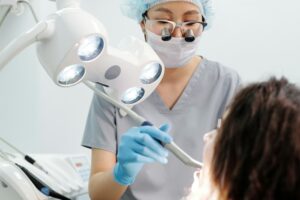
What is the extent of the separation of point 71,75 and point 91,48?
0.07 metres

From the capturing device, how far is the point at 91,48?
0.80 metres

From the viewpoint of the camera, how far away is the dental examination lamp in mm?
774

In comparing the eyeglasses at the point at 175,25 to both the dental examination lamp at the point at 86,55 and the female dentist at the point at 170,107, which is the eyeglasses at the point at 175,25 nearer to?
the female dentist at the point at 170,107

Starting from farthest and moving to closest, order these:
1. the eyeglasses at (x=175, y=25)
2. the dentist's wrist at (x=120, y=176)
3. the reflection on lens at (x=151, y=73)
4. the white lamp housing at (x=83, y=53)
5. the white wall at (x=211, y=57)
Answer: the white wall at (x=211, y=57)
the eyeglasses at (x=175, y=25)
the dentist's wrist at (x=120, y=176)
the reflection on lens at (x=151, y=73)
the white lamp housing at (x=83, y=53)

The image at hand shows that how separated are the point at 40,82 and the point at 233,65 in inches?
38.7

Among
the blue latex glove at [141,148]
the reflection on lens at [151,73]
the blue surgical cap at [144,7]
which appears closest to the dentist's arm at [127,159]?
the blue latex glove at [141,148]

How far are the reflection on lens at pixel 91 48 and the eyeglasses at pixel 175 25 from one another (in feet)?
1.65

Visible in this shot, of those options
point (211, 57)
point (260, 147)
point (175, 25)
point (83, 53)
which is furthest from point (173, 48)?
point (211, 57)

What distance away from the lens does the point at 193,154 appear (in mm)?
1344

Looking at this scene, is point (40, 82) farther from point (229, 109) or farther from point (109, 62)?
point (229, 109)

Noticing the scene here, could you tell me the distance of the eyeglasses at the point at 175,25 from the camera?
1.27 m

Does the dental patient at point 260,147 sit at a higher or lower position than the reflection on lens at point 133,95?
lower

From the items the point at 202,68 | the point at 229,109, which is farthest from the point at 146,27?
the point at 229,109

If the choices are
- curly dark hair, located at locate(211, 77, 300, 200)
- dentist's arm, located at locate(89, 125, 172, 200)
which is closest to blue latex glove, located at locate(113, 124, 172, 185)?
dentist's arm, located at locate(89, 125, 172, 200)
